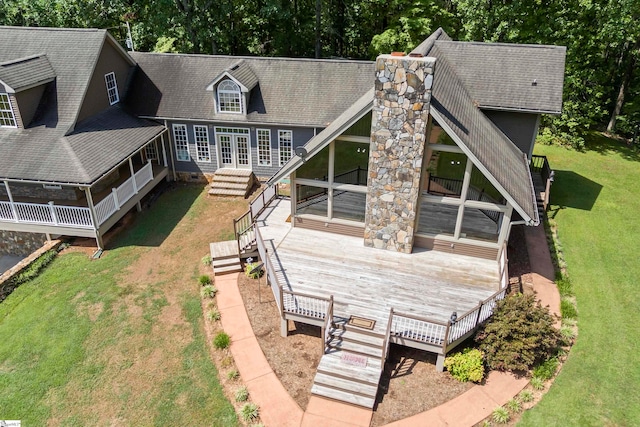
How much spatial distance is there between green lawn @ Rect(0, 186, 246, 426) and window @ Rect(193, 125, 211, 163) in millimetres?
6155

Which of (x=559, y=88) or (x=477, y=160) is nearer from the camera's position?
(x=477, y=160)

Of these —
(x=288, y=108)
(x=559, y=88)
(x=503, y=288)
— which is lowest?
(x=503, y=288)

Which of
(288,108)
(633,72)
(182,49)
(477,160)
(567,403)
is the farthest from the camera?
(182,49)

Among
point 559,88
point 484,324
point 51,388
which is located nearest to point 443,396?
point 484,324

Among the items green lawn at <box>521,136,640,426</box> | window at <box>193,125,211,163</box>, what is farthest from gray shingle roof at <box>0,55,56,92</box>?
green lawn at <box>521,136,640,426</box>

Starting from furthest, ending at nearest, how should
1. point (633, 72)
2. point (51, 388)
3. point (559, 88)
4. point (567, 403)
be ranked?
point (633, 72) → point (559, 88) → point (51, 388) → point (567, 403)

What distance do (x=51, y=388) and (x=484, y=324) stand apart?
1195cm

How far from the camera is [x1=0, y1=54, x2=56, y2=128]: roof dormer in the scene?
18.0m

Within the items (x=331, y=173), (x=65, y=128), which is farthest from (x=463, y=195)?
(x=65, y=128)

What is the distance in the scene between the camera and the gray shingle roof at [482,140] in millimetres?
13469

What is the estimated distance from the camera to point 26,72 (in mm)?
18922

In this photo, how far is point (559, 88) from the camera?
18953 mm

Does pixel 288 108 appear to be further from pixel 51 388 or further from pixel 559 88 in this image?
pixel 51 388

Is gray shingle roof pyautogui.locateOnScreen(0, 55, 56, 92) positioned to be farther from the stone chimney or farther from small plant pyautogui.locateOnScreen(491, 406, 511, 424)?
small plant pyautogui.locateOnScreen(491, 406, 511, 424)
